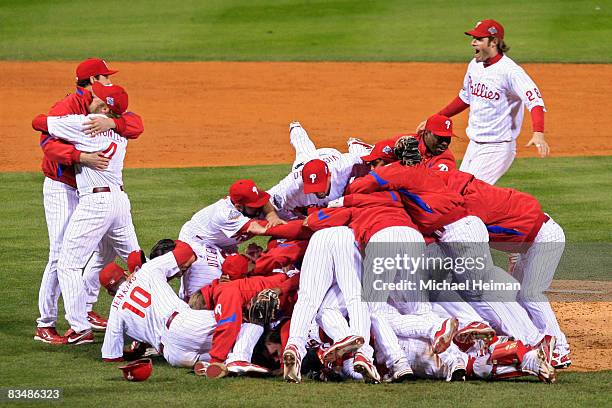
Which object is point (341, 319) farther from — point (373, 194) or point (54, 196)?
point (54, 196)

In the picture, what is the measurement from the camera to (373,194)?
7.35m

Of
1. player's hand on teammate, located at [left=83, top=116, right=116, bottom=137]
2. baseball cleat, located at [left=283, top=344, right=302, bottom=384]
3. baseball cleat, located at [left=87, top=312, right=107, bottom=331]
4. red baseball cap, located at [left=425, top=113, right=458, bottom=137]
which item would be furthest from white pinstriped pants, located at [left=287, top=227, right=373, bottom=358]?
baseball cleat, located at [left=87, top=312, right=107, bottom=331]

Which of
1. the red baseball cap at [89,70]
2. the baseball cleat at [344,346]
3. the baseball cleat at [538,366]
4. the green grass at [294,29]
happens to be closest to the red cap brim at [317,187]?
the baseball cleat at [344,346]

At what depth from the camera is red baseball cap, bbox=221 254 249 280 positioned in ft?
25.0

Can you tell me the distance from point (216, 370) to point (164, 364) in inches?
24.1

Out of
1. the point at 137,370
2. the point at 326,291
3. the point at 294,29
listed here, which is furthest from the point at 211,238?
the point at 294,29

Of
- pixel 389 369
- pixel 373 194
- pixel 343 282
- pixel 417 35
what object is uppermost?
pixel 417 35

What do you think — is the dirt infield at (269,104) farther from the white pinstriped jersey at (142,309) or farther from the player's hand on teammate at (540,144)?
the white pinstriped jersey at (142,309)

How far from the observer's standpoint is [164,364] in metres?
7.39

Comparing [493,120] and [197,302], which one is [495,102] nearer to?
[493,120]

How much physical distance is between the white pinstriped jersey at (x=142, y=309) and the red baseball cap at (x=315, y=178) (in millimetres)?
1114

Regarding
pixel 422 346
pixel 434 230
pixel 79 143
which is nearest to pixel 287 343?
pixel 422 346

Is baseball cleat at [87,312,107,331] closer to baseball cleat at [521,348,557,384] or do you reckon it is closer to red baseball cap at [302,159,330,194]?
red baseball cap at [302,159,330,194]

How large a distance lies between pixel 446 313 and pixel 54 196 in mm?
2967
